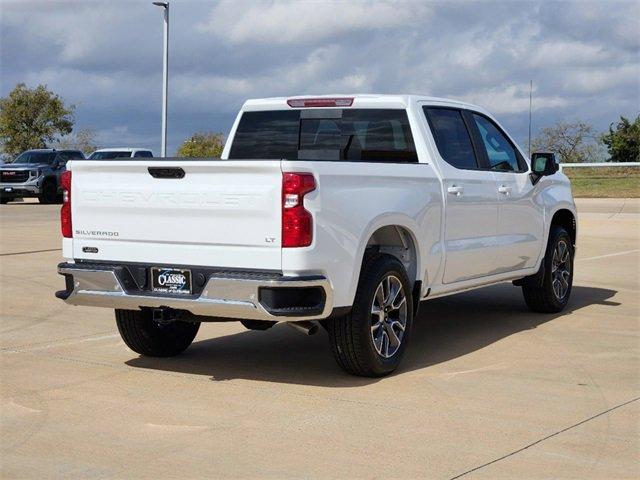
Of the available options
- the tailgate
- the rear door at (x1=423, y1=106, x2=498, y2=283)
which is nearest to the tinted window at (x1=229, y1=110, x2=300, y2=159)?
the rear door at (x1=423, y1=106, x2=498, y2=283)

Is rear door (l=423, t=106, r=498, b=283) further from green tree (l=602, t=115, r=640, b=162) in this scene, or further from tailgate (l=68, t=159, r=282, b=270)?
green tree (l=602, t=115, r=640, b=162)

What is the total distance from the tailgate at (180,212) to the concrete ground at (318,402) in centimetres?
90

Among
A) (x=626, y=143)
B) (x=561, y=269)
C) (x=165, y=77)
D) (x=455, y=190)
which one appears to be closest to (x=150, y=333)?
(x=455, y=190)

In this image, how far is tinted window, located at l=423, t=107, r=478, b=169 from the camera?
29.0 feet

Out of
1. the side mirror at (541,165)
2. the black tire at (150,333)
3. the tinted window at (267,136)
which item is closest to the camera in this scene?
the black tire at (150,333)

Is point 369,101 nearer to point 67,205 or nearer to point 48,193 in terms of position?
point 67,205

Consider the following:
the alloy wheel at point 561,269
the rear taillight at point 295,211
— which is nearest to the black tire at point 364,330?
the rear taillight at point 295,211

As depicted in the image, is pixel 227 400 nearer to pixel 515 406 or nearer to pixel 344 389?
pixel 344 389

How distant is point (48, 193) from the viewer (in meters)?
35.8

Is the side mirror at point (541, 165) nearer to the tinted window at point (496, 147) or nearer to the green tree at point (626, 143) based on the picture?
the tinted window at point (496, 147)

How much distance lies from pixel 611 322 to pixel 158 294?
4.88 m

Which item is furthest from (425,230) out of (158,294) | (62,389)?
(62,389)

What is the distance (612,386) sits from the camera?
24.3 ft

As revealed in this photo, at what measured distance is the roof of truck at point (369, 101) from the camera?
343 inches
